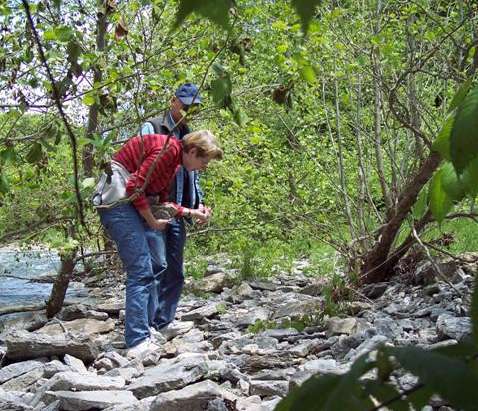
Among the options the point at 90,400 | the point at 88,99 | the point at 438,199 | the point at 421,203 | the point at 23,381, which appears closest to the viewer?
the point at 438,199

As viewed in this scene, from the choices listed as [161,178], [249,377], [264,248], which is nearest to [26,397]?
[249,377]

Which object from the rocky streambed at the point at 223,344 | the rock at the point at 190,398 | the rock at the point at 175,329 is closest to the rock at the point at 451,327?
the rocky streambed at the point at 223,344

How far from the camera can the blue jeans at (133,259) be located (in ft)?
17.3

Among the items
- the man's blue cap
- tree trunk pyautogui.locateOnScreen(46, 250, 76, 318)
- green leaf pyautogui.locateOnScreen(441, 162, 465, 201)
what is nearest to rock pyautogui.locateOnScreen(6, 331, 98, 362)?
the man's blue cap

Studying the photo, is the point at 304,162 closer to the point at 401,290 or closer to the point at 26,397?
the point at 401,290

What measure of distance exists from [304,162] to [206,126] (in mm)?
1296

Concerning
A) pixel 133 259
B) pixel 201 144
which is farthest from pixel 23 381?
pixel 201 144

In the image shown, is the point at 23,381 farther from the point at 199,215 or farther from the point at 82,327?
the point at 82,327

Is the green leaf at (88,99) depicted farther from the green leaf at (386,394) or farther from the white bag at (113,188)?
the green leaf at (386,394)

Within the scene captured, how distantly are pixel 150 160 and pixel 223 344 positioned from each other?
1.46m

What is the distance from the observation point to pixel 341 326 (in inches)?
204

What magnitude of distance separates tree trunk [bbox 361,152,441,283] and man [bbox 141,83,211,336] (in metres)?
1.56

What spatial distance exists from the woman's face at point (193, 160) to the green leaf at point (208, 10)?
4.66 meters

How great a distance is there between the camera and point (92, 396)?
3.88 m
